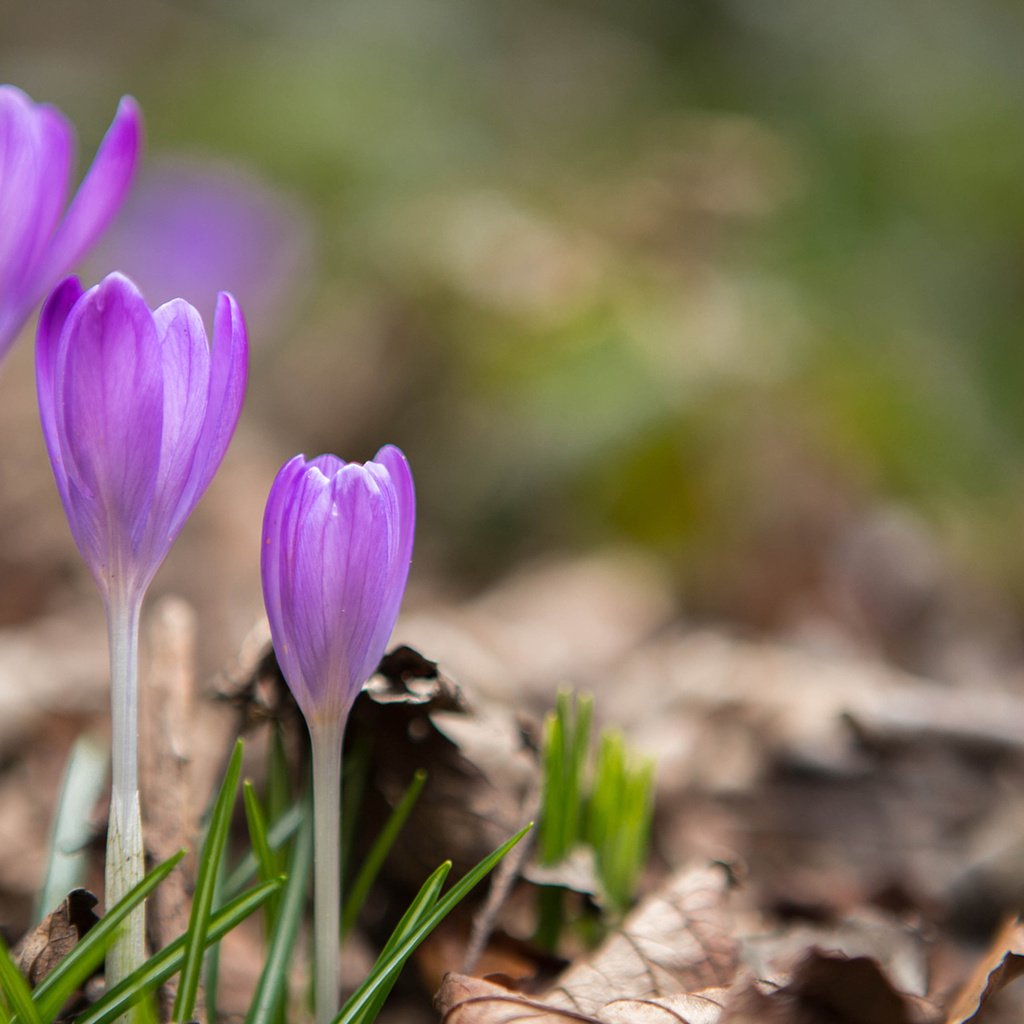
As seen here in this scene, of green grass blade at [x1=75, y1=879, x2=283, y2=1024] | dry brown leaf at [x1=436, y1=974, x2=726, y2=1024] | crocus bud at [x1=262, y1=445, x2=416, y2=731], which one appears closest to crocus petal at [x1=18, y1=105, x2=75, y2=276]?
crocus bud at [x1=262, y1=445, x2=416, y2=731]

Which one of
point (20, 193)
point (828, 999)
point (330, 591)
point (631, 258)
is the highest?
point (631, 258)

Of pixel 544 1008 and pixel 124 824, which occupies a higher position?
pixel 124 824

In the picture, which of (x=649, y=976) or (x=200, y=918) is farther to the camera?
(x=649, y=976)

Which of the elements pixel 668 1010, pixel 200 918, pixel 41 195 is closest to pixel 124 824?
pixel 200 918

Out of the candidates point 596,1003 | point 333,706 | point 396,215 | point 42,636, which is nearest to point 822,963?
point 596,1003

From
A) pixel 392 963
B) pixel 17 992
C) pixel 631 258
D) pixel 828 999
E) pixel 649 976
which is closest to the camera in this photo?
pixel 17 992

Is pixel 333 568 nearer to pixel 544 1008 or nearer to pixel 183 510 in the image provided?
pixel 183 510

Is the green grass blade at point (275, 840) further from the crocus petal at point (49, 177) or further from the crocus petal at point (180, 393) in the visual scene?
the crocus petal at point (49, 177)

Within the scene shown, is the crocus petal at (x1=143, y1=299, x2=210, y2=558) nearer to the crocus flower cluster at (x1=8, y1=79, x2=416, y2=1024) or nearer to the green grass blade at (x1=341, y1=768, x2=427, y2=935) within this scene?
the crocus flower cluster at (x1=8, y1=79, x2=416, y2=1024)
